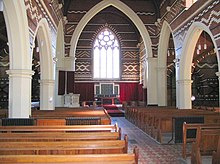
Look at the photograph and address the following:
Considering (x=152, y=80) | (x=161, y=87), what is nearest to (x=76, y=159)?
(x=161, y=87)

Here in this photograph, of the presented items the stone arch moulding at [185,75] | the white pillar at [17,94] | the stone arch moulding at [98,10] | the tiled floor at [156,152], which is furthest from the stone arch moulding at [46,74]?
the stone arch moulding at [185,75]

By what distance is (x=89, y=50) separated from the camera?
25406 mm

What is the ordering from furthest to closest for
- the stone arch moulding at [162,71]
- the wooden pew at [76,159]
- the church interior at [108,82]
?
the stone arch moulding at [162,71]
the church interior at [108,82]
the wooden pew at [76,159]

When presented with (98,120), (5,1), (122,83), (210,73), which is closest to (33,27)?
(5,1)

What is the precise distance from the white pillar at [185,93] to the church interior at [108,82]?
0.16 ft

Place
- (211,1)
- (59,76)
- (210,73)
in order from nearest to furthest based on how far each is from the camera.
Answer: (211,1) < (59,76) < (210,73)

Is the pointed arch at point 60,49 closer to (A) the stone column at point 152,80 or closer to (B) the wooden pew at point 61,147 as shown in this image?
(A) the stone column at point 152,80

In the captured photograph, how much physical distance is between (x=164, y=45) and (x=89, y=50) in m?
8.94

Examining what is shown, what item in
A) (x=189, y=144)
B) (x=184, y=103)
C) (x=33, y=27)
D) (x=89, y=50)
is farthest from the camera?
(x=89, y=50)

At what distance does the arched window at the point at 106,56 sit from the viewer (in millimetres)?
25750

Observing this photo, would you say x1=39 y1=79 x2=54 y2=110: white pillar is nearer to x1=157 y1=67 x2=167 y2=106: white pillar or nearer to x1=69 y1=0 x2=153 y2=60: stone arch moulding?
x1=69 y1=0 x2=153 y2=60: stone arch moulding

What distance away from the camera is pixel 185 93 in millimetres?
14016

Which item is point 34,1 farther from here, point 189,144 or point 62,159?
point 62,159

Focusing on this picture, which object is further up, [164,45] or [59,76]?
[164,45]
